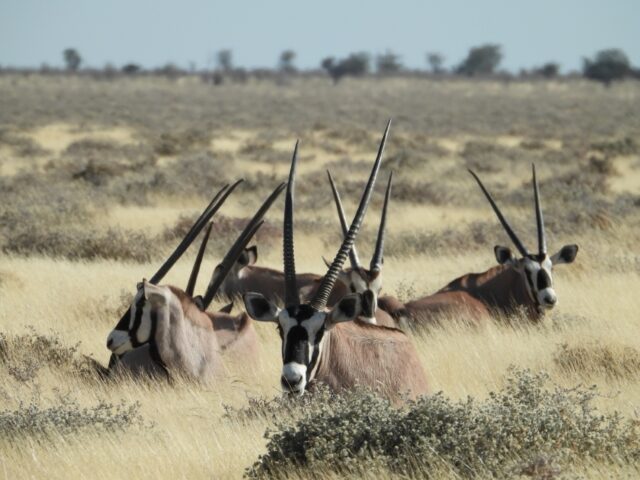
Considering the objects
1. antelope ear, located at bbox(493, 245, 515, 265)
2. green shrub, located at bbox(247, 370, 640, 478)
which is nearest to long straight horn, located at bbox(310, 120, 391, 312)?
green shrub, located at bbox(247, 370, 640, 478)

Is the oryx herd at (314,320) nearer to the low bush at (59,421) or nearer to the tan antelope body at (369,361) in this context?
the tan antelope body at (369,361)

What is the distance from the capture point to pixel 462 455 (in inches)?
196

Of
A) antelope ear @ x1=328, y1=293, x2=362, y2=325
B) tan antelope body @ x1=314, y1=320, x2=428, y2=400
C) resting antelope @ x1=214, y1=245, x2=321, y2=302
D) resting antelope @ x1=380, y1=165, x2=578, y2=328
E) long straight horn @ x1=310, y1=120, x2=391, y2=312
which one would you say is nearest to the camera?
antelope ear @ x1=328, y1=293, x2=362, y2=325

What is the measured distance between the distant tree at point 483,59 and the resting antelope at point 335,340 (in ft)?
481

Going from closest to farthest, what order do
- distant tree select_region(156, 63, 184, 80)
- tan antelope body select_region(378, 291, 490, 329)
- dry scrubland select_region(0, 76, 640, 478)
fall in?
dry scrubland select_region(0, 76, 640, 478) → tan antelope body select_region(378, 291, 490, 329) → distant tree select_region(156, 63, 184, 80)

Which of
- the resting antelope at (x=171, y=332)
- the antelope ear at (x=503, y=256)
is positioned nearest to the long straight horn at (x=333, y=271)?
the resting antelope at (x=171, y=332)

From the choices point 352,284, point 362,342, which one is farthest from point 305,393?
point 352,284

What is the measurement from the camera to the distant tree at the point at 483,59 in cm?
15138

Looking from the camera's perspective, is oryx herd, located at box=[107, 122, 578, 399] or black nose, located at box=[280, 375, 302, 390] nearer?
black nose, located at box=[280, 375, 302, 390]

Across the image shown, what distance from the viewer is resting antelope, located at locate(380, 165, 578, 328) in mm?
9523

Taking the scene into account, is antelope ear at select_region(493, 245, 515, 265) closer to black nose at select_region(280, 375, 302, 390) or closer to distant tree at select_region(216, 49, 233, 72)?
black nose at select_region(280, 375, 302, 390)

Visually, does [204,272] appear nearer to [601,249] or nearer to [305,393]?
[601,249]

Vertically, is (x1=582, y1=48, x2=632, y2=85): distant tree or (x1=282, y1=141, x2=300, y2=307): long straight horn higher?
(x1=282, y1=141, x2=300, y2=307): long straight horn

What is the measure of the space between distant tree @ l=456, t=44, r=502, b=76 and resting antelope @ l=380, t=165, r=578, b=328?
14287 centimetres
